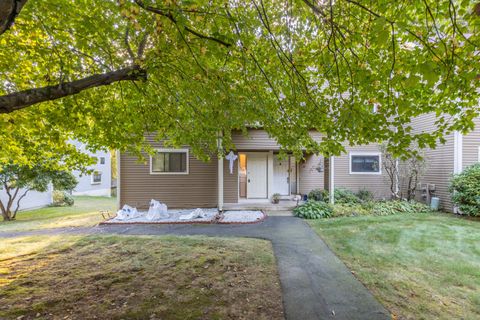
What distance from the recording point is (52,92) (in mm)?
3527

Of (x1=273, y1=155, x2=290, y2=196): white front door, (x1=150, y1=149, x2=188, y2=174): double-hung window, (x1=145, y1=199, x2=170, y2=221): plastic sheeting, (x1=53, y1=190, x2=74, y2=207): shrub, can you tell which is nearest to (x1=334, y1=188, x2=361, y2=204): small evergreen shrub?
(x1=273, y1=155, x2=290, y2=196): white front door

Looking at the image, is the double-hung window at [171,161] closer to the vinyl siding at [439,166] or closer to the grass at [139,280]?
the grass at [139,280]

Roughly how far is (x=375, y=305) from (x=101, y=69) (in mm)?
7069

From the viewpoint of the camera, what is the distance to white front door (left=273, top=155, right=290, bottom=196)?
12.7m

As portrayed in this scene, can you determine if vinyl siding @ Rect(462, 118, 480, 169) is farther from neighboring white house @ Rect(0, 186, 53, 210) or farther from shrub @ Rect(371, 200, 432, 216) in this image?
neighboring white house @ Rect(0, 186, 53, 210)

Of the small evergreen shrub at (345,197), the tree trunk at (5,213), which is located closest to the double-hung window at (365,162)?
the small evergreen shrub at (345,197)

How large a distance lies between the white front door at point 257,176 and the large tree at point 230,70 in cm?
637

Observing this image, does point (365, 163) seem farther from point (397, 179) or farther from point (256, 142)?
point (256, 142)

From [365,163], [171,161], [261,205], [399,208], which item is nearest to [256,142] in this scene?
[261,205]

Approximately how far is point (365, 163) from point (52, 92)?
44.6 feet

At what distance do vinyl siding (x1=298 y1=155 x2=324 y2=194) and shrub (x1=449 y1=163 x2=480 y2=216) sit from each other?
540 centimetres

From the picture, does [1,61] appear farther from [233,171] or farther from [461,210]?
[461,210]

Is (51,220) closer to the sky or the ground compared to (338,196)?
closer to the ground

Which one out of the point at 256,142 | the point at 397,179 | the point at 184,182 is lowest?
the point at 184,182
